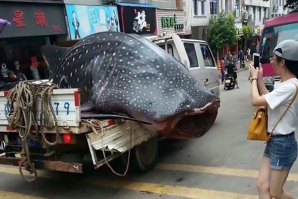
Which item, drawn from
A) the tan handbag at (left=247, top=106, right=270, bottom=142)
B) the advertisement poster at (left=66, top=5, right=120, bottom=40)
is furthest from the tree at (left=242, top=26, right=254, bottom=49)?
the tan handbag at (left=247, top=106, right=270, bottom=142)

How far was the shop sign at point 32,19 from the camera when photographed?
38.2 feet

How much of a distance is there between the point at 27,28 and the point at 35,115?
8264mm

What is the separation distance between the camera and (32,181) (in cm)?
580

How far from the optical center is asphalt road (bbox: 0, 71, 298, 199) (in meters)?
5.04

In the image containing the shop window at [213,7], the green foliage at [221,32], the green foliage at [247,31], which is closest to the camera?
the green foliage at [221,32]

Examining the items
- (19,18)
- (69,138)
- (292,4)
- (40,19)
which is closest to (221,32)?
(292,4)

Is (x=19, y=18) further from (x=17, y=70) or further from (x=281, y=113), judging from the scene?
(x=281, y=113)

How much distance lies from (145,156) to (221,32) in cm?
2399

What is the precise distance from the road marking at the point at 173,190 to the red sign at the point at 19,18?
25.3ft

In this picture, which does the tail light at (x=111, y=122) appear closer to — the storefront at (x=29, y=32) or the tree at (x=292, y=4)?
the storefront at (x=29, y=32)

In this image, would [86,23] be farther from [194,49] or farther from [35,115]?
[35,115]

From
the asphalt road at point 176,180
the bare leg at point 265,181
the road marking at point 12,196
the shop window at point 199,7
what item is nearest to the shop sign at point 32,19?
the asphalt road at point 176,180

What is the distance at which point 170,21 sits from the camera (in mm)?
22516

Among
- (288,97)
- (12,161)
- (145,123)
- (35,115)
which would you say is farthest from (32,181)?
(288,97)
